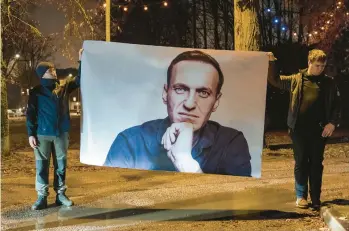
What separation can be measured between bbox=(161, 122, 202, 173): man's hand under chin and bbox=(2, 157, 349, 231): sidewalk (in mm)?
651

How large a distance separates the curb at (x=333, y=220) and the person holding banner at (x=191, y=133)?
38.7 inches

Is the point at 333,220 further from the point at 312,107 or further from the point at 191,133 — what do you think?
the point at 191,133

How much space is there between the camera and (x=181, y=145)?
5660 millimetres

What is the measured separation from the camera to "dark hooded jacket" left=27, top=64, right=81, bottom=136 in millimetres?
5945

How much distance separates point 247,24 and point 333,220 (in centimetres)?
710

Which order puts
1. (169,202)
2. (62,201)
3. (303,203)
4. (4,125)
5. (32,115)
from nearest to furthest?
(32,115) < (303,203) < (62,201) < (169,202) < (4,125)

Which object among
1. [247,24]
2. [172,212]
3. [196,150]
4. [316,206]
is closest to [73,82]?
[196,150]

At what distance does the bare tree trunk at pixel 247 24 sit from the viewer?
1128 centimetres

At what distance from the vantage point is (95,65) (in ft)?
18.8

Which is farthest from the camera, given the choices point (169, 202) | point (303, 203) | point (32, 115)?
point (169, 202)

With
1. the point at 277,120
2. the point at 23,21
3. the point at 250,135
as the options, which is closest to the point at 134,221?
the point at 250,135

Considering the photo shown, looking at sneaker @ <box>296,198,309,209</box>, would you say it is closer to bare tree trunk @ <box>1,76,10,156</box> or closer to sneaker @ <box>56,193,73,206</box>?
sneaker @ <box>56,193,73,206</box>

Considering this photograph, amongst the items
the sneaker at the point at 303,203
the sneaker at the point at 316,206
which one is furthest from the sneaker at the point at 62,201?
the sneaker at the point at 316,206

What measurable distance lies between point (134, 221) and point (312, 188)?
2.23m
